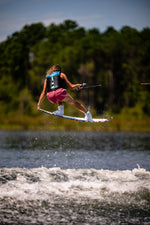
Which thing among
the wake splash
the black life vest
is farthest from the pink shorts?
the wake splash

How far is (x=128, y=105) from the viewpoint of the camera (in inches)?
1810

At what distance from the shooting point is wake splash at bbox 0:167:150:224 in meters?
7.39

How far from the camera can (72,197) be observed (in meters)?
8.62

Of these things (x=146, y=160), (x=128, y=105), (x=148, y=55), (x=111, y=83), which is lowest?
(x=146, y=160)

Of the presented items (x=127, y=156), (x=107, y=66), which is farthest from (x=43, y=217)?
(x=107, y=66)

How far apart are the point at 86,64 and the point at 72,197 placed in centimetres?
4297

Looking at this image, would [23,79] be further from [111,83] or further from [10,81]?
[111,83]

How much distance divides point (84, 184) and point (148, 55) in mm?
39163

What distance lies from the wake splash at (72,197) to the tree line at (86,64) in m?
33.7

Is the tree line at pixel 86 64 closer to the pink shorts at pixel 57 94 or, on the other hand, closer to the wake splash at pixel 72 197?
the wake splash at pixel 72 197

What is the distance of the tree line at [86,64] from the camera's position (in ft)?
154

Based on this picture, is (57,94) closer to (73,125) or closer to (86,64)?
(73,125)

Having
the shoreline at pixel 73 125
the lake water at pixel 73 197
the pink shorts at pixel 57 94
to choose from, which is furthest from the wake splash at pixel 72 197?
the shoreline at pixel 73 125

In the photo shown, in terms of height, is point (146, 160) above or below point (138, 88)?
below
